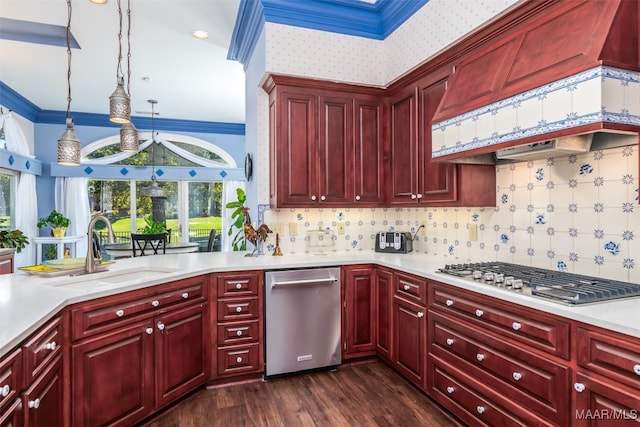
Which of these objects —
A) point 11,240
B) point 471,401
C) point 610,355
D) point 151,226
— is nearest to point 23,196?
point 11,240

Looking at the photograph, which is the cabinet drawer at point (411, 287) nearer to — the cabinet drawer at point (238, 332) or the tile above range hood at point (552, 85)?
the tile above range hood at point (552, 85)

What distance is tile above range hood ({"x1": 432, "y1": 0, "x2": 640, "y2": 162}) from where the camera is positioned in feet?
5.31

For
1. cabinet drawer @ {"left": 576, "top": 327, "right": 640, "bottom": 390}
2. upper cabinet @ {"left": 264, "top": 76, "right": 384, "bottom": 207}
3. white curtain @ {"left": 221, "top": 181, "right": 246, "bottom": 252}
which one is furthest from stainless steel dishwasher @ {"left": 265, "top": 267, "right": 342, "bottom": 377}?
white curtain @ {"left": 221, "top": 181, "right": 246, "bottom": 252}

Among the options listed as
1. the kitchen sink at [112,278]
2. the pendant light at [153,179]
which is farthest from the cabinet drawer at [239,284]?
the pendant light at [153,179]

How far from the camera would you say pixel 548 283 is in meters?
1.89

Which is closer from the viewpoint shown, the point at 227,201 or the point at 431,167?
the point at 431,167

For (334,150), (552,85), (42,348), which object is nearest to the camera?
(42,348)

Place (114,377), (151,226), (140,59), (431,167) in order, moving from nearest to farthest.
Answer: (114,377), (431,167), (140,59), (151,226)

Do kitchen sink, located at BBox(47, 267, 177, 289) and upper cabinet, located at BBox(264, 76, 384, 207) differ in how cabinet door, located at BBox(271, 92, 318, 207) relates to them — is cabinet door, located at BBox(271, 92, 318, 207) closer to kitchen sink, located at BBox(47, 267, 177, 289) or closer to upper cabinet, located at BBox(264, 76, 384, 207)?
upper cabinet, located at BBox(264, 76, 384, 207)

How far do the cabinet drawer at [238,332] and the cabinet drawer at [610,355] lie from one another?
2087 millimetres

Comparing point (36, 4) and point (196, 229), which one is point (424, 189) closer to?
point (36, 4)

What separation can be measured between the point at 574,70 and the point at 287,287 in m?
2.22

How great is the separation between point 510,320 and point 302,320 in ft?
5.19

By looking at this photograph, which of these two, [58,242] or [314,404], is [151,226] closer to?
[58,242]
